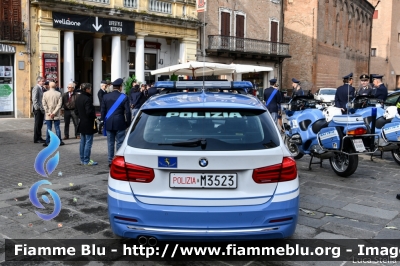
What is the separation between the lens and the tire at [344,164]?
8211 mm

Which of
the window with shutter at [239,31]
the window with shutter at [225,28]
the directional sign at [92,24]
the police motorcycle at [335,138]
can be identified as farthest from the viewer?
the window with shutter at [239,31]

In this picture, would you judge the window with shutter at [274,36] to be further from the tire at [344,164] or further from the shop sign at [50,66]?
the tire at [344,164]

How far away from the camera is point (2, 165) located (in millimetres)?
9414

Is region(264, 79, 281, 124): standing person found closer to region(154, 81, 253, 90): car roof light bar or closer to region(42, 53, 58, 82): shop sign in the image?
region(154, 81, 253, 90): car roof light bar

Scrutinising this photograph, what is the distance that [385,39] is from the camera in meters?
59.9

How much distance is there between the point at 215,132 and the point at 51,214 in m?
2.81

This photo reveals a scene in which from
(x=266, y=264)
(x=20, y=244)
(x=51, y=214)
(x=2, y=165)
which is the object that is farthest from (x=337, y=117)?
(x=2, y=165)

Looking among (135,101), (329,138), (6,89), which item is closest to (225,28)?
(6,89)

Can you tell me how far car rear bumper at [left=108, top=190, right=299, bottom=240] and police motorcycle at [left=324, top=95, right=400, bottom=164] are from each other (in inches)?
214

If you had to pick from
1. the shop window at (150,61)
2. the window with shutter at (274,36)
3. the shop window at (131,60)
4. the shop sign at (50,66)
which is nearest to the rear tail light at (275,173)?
the shop sign at (50,66)

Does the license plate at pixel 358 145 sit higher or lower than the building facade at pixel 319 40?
lower

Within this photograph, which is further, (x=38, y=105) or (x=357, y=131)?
(x=38, y=105)

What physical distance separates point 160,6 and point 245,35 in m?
8.33

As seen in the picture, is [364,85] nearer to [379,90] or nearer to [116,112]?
[379,90]
